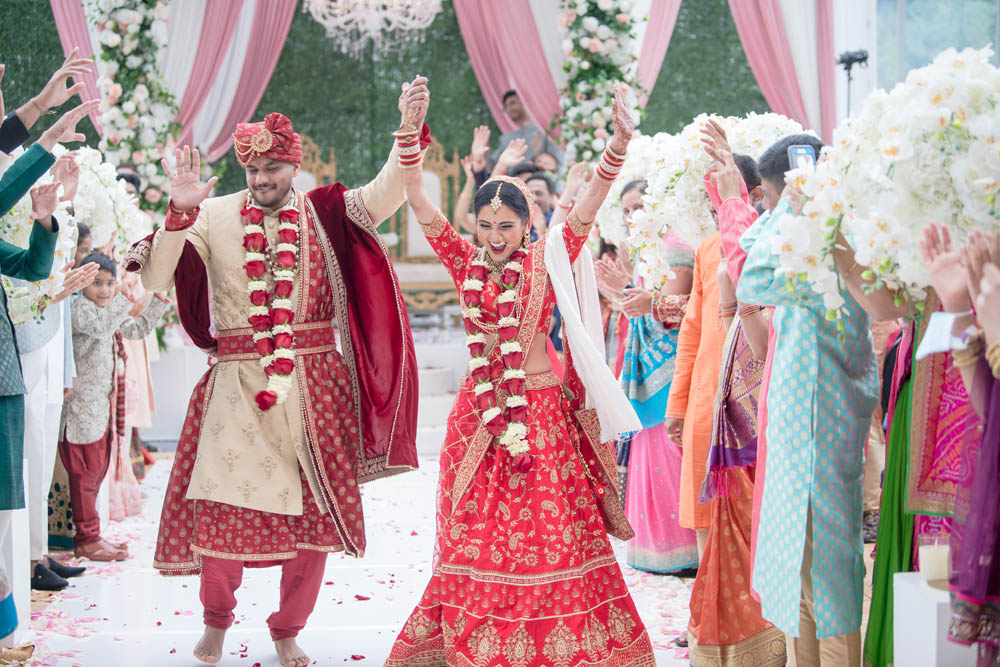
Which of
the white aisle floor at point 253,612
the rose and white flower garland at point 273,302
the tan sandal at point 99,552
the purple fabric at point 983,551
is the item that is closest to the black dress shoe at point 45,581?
the white aisle floor at point 253,612

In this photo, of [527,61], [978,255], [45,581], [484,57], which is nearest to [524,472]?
[978,255]

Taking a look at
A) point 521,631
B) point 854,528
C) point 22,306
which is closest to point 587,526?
point 521,631

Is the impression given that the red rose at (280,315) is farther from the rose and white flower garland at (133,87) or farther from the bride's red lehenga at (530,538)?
the rose and white flower garland at (133,87)

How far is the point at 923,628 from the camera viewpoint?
210 cm

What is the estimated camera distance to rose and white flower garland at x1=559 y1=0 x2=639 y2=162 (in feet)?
26.0

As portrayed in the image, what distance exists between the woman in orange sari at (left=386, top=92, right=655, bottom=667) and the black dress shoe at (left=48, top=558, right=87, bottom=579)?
2.10 m

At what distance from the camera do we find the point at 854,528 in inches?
106

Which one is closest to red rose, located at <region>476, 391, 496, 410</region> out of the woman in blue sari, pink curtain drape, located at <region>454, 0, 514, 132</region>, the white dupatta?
the white dupatta

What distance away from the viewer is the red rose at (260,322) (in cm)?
339

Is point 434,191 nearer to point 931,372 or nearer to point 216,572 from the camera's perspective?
point 216,572

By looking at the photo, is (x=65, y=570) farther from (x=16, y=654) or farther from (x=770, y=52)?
(x=770, y=52)

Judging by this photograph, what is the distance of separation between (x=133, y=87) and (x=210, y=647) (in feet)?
18.5

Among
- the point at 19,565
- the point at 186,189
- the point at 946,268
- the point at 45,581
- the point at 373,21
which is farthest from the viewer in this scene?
the point at 373,21

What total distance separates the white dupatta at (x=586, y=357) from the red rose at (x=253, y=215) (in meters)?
0.99
